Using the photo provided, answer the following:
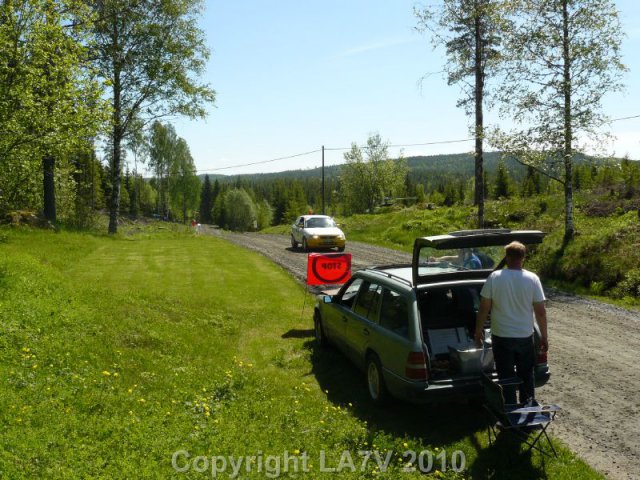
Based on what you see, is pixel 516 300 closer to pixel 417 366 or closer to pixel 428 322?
pixel 417 366

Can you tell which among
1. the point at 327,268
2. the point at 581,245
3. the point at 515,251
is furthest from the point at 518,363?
the point at 581,245

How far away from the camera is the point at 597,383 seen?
7555mm

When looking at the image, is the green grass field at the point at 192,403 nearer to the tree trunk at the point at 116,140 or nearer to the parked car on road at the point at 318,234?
the parked car on road at the point at 318,234

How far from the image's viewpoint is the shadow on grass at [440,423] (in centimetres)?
517

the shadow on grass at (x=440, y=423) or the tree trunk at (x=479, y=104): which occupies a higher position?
the tree trunk at (x=479, y=104)

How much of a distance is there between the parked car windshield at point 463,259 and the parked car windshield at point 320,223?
1829 cm

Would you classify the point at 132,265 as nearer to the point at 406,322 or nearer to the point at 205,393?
the point at 205,393

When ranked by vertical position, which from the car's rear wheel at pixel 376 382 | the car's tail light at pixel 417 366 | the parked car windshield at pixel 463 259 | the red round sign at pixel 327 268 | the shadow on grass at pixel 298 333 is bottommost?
the shadow on grass at pixel 298 333

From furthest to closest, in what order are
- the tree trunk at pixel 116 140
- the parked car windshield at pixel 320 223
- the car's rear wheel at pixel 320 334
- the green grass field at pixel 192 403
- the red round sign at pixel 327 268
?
the tree trunk at pixel 116 140 → the parked car windshield at pixel 320 223 → the red round sign at pixel 327 268 → the car's rear wheel at pixel 320 334 → the green grass field at pixel 192 403

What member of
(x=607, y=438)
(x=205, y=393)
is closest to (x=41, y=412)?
(x=205, y=393)

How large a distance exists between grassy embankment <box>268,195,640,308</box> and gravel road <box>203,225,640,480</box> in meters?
1.54

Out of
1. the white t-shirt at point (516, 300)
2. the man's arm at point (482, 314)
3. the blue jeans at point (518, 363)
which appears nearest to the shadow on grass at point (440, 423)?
the blue jeans at point (518, 363)

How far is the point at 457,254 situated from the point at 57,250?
1566 centimetres

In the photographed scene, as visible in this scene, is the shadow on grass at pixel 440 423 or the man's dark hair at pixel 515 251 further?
the man's dark hair at pixel 515 251
